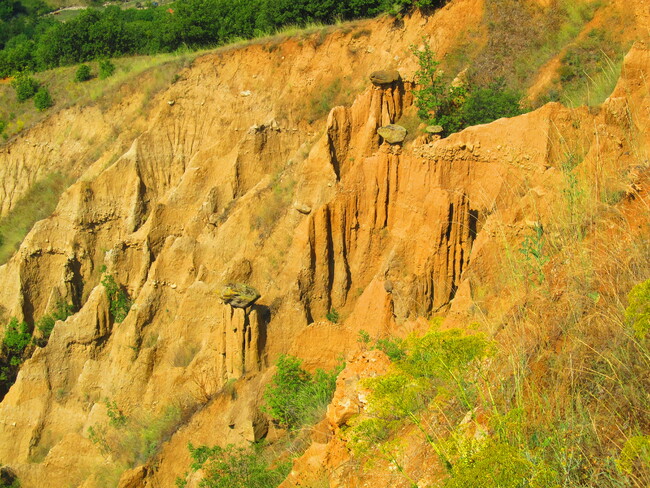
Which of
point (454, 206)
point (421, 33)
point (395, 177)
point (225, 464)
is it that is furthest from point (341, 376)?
point (421, 33)

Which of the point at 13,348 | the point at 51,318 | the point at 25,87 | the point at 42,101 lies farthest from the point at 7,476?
the point at 25,87

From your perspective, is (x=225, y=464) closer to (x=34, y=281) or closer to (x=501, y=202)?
(x=501, y=202)

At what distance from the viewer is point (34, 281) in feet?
78.4

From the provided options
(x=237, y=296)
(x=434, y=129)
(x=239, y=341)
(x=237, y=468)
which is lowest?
(x=237, y=468)

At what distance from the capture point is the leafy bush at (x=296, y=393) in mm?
13139

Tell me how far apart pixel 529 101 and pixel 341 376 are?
11412 mm

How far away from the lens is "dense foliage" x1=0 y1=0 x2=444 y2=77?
28938mm

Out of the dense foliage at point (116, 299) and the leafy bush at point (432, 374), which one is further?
the dense foliage at point (116, 299)

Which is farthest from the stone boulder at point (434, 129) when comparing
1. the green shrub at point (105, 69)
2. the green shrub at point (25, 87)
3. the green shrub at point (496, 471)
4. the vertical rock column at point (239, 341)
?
the green shrub at point (25, 87)

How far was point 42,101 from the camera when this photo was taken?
32.0m

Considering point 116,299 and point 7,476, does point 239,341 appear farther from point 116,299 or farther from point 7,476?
point 7,476

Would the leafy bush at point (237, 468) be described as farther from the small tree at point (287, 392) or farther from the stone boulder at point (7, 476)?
the stone boulder at point (7, 476)

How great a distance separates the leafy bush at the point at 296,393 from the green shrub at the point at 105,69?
2140cm

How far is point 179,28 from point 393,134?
65.5 feet
